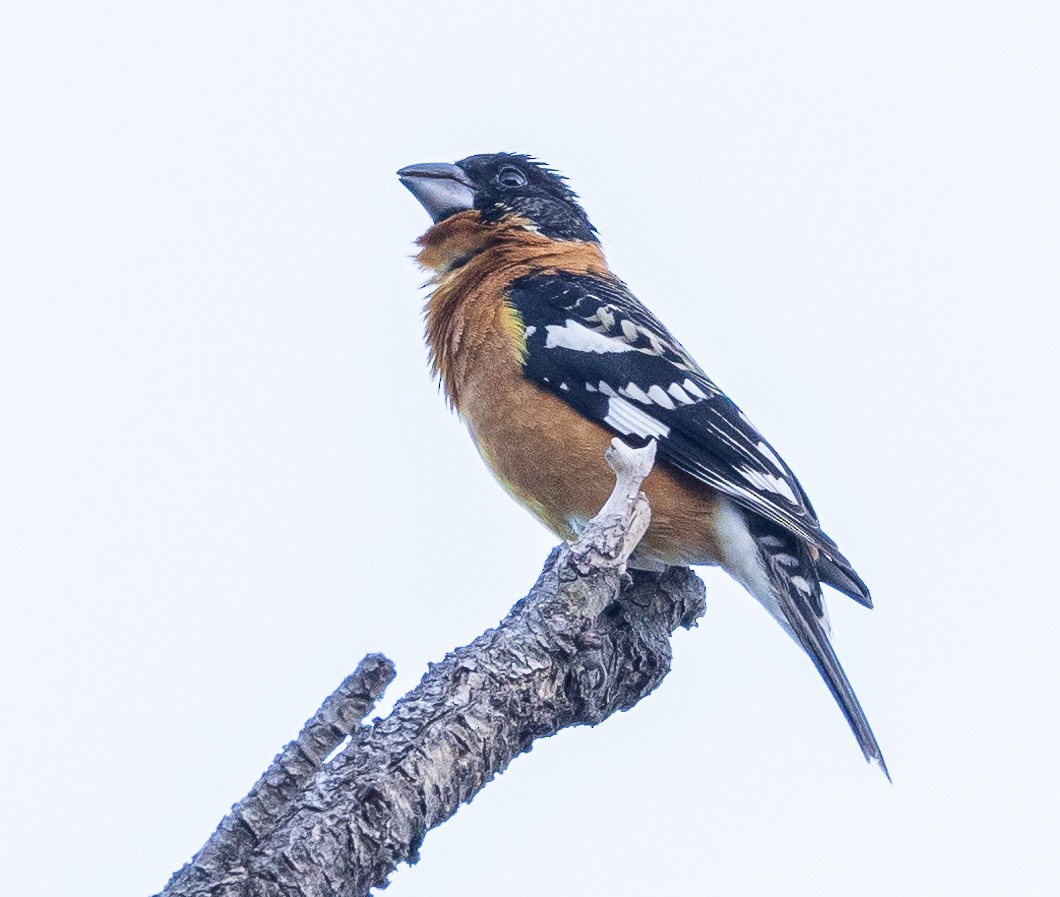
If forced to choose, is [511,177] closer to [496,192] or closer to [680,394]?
[496,192]

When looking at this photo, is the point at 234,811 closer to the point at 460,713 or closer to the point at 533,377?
the point at 460,713

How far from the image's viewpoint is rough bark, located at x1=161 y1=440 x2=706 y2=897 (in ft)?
12.5

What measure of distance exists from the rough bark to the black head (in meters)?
3.40

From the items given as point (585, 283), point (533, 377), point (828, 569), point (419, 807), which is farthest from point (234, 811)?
point (585, 283)

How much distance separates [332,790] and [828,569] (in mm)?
3307

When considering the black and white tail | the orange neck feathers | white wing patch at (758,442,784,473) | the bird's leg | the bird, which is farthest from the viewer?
the orange neck feathers

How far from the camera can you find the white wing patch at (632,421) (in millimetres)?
6223

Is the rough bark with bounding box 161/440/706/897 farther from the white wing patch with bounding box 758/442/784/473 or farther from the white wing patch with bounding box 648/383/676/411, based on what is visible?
the white wing patch with bounding box 758/442/784/473

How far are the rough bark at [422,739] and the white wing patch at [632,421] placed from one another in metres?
1.45

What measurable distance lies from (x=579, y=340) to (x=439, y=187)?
180 centimetres

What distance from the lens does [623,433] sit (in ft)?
20.4

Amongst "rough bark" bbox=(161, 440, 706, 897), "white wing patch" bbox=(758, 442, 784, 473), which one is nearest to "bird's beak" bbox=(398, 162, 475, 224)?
"white wing patch" bbox=(758, 442, 784, 473)

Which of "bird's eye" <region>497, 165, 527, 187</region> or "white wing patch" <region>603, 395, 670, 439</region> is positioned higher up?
"bird's eye" <region>497, 165, 527, 187</region>

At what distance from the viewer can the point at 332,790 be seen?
394cm
